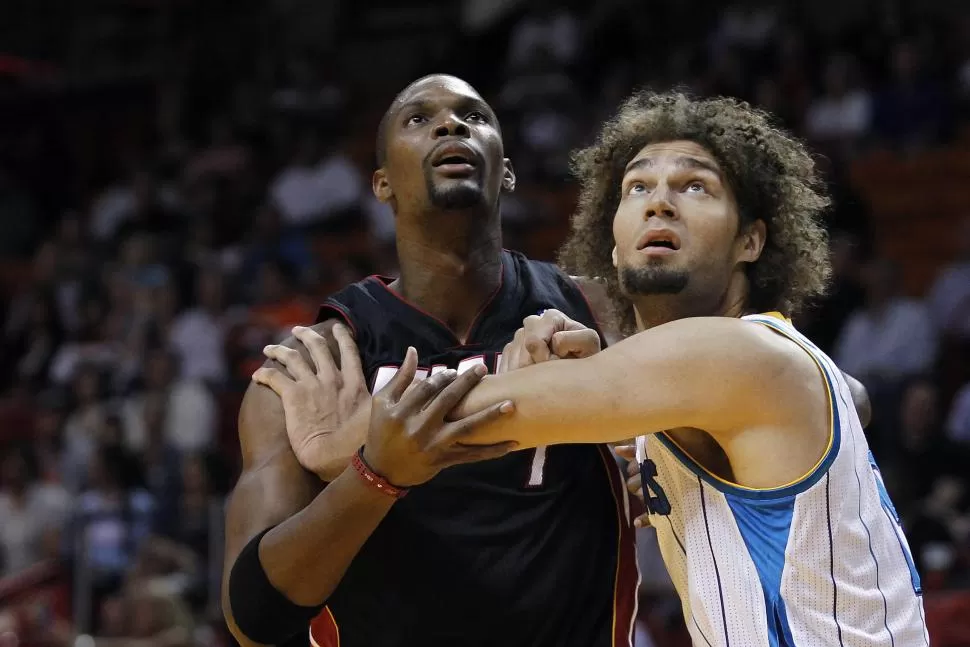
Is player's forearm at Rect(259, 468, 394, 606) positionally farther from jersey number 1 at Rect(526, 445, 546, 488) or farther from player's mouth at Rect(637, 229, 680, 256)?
player's mouth at Rect(637, 229, 680, 256)

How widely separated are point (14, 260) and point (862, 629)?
1153cm

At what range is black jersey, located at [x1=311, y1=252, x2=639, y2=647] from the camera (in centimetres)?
349

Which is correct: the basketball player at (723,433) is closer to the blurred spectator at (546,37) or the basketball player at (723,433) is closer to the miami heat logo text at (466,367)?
the miami heat logo text at (466,367)

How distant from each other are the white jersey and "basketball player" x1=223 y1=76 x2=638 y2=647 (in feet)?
1.94

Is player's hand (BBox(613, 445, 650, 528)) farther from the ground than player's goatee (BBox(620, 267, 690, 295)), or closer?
closer

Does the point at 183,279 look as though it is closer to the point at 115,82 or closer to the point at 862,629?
the point at 115,82

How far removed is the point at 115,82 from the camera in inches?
600

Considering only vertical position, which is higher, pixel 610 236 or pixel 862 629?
pixel 610 236

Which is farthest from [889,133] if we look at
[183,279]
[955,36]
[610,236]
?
[610,236]

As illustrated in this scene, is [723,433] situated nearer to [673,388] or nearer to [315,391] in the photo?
[673,388]

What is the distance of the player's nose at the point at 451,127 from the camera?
12.1 ft

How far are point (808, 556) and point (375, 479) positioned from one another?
35.7 inches

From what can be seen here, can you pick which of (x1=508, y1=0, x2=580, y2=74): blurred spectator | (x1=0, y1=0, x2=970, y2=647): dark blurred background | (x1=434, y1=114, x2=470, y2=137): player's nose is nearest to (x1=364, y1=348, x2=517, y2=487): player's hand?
→ (x1=434, y1=114, x2=470, y2=137): player's nose

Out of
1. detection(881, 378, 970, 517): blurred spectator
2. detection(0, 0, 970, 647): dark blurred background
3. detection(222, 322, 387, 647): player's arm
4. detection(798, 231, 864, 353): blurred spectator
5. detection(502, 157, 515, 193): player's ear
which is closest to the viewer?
detection(222, 322, 387, 647): player's arm
